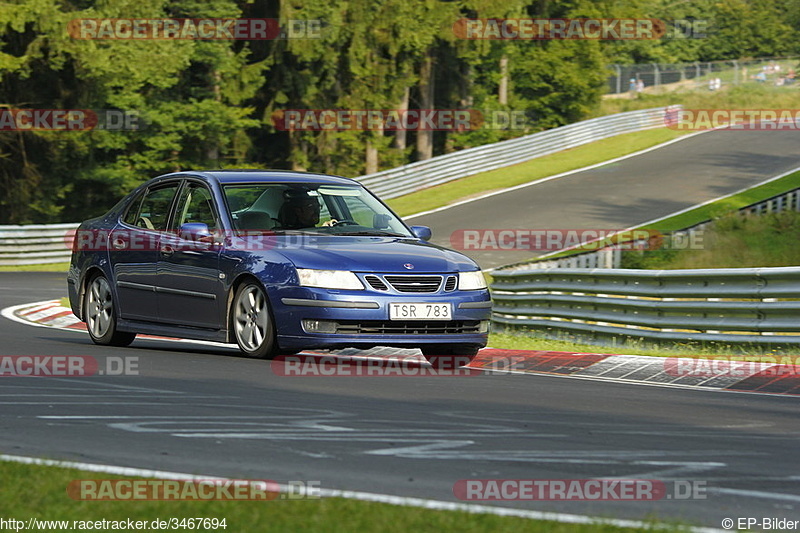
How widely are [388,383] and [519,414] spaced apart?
1.96 m

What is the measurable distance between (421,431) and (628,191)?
3294cm

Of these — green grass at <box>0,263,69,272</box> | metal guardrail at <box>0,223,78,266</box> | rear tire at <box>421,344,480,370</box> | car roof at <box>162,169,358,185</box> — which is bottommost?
green grass at <box>0,263,69,272</box>

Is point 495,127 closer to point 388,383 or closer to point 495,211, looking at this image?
point 495,211

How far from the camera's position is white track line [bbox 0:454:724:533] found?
518 cm

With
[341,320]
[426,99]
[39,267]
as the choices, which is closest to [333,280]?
[341,320]

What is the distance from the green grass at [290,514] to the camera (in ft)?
16.5

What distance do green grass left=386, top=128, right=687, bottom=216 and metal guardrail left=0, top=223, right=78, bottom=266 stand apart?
913 centimetres

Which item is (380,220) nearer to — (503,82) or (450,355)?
(450,355)

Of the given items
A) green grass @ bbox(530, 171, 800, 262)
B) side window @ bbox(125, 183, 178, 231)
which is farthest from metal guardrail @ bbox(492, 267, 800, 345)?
green grass @ bbox(530, 171, 800, 262)

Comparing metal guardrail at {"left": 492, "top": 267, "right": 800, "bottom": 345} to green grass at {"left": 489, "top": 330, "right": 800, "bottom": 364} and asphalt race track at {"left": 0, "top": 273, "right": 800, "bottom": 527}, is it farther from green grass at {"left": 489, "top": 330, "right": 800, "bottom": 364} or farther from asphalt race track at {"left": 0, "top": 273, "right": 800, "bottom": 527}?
asphalt race track at {"left": 0, "top": 273, "right": 800, "bottom": 527}

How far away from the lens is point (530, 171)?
46031mm

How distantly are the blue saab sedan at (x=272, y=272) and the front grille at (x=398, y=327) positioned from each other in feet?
0.04

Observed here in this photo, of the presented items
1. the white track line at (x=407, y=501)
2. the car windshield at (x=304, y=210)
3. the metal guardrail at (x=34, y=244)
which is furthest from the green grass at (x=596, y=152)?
the white track line at (x=407, y=501)

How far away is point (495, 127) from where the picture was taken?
227ft
